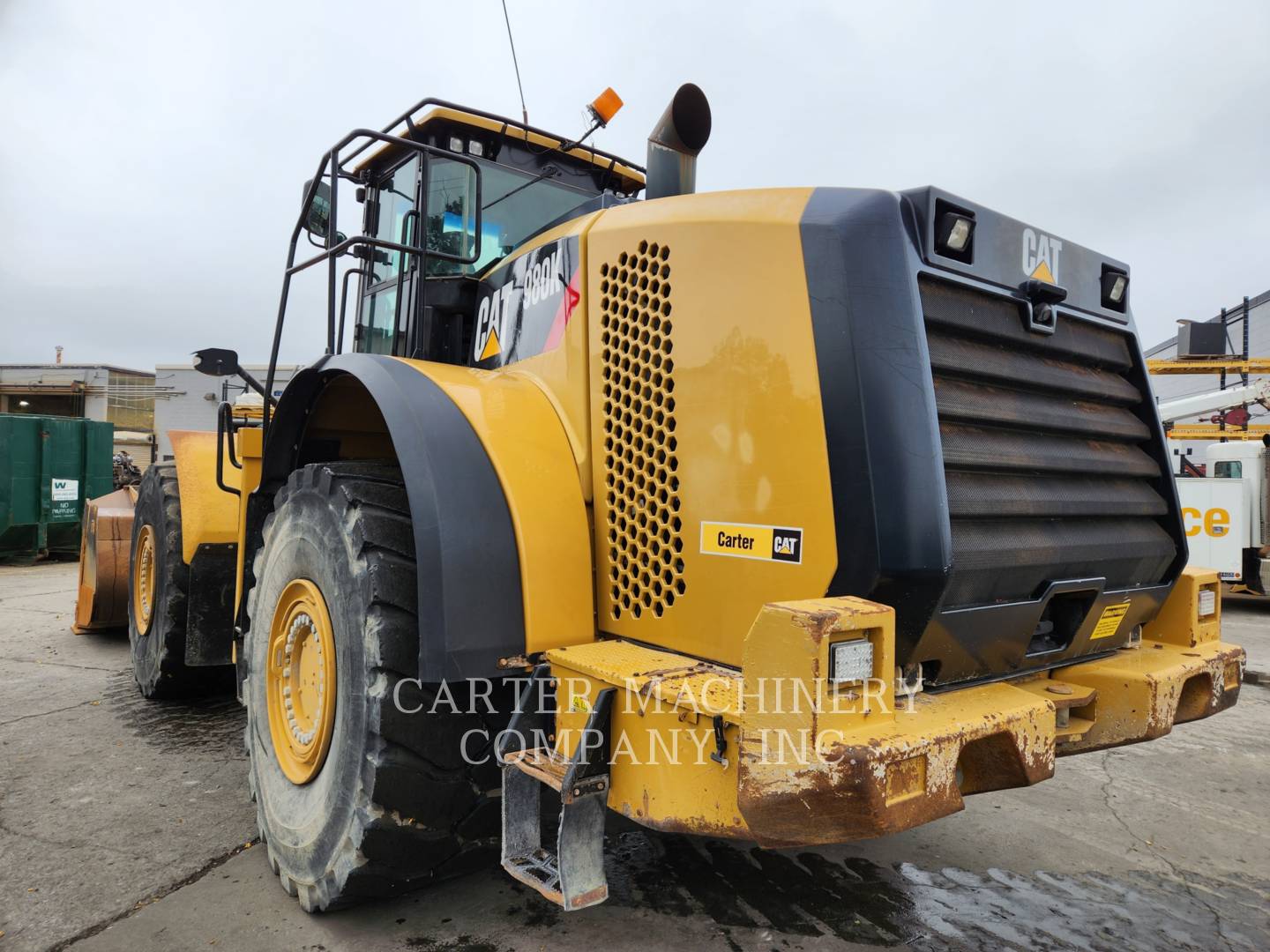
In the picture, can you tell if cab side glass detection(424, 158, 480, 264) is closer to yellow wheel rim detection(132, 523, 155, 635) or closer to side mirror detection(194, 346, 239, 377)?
side mirror detection(194, 346, 239, 377)

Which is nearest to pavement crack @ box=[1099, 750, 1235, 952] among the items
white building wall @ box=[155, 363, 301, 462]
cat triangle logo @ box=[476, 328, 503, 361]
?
cat triangle logo @ box=[476, 328, 503, 361]

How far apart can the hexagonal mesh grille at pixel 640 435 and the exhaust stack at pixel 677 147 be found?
0.43 meters

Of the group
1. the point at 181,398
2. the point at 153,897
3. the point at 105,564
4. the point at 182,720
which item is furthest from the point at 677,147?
the point at 181,398

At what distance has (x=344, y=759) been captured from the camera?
252 cm

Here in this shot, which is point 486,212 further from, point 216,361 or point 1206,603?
point 1206,603

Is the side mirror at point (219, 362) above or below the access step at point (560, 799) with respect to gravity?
above

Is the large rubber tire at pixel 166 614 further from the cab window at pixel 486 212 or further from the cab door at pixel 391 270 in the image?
the cab window at pixel 486 212

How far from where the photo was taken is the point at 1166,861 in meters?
3.38

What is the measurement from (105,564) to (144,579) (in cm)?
140

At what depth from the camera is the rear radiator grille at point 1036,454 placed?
228 cm

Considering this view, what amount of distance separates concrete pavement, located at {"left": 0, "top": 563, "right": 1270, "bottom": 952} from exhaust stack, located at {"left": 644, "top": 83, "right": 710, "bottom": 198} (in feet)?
6.92

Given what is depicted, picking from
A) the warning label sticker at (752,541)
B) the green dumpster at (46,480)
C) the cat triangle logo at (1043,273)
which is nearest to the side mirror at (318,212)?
the warning label sticker at (752,541)

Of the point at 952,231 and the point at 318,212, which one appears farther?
the point at 318,212

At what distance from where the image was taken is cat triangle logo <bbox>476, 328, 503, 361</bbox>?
126 inches
